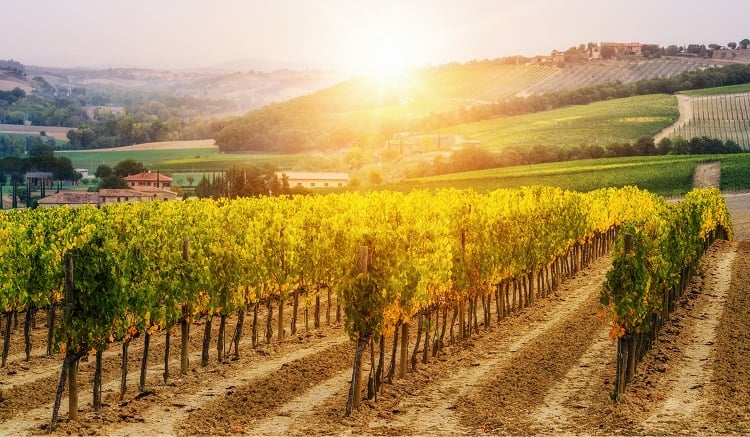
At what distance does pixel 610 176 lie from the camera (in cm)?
10038

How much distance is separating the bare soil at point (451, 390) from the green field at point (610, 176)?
227 feet

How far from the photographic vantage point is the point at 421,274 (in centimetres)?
2380

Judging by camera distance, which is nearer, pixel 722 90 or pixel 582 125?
pixel 582 125

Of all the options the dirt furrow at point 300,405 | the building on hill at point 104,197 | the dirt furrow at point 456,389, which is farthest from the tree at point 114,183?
the dirt furrow at point 300,405

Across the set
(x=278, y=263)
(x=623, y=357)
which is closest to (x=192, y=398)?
(x=278, y=263)

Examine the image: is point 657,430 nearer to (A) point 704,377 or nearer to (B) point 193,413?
(A) point 704,377

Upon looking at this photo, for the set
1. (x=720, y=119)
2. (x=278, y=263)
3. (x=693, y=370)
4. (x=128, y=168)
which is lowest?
(x=693, y=370)

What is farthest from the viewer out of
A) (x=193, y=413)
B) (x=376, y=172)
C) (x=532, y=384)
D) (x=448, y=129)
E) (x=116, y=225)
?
(x=448, y=129)

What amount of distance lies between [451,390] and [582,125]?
127897mm

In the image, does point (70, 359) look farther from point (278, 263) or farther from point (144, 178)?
point (144, 178)

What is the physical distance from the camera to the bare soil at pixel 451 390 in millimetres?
19125

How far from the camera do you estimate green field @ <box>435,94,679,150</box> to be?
134375mm

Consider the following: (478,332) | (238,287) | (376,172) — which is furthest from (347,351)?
(376,172)

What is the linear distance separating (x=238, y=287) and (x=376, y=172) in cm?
9421
